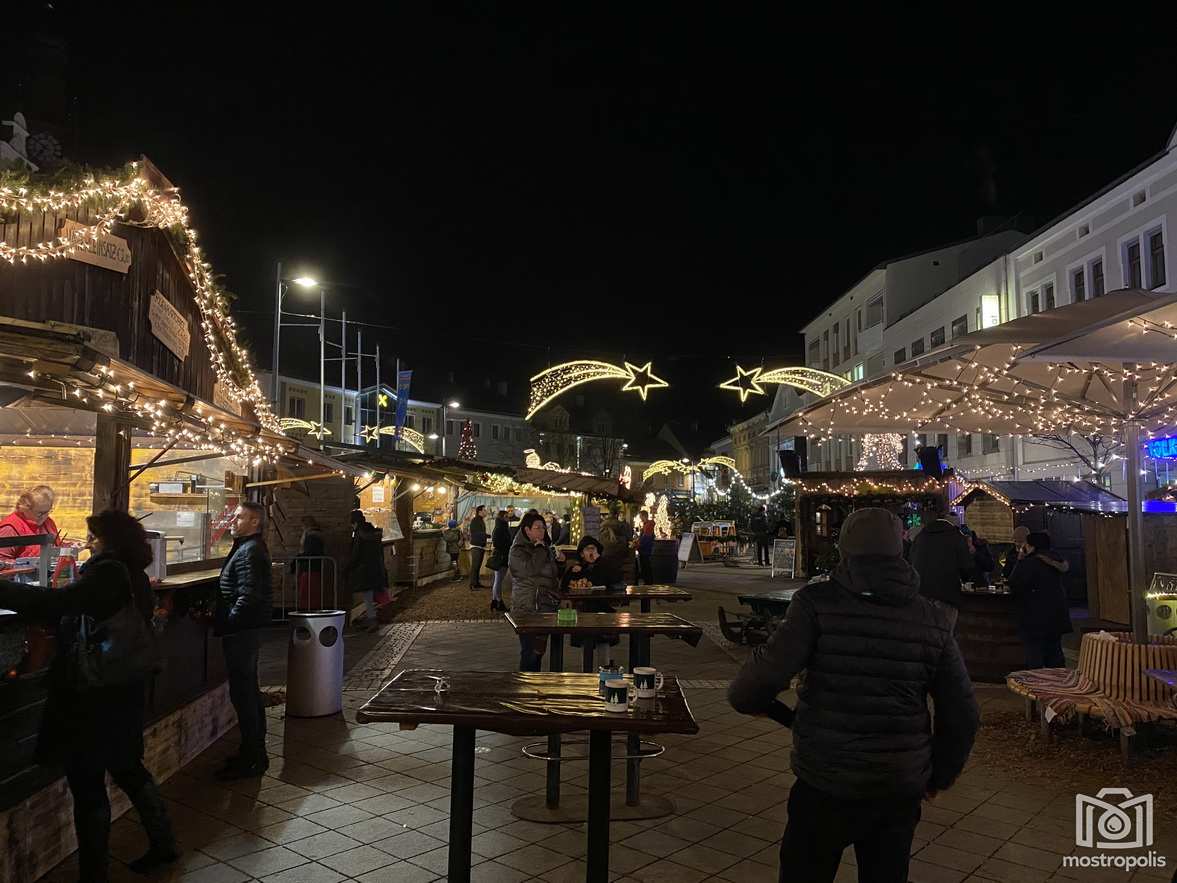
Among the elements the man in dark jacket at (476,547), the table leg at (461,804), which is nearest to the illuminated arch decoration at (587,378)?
the man in dark jacket at (476,547)

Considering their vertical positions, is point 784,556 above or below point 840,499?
below

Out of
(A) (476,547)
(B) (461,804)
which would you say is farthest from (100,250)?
(A) (476,547)

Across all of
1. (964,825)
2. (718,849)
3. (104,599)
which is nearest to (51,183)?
(104,599)

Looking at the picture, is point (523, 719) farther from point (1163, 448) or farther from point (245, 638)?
point (1163, 448)

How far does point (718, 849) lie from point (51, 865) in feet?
11.2

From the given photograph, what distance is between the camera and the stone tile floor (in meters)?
4.28

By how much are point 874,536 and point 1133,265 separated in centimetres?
2073

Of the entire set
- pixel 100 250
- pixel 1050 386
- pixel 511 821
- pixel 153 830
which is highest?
pixel 100 250

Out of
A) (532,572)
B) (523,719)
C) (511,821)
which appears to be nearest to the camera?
(523,719)

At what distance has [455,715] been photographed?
3574mm

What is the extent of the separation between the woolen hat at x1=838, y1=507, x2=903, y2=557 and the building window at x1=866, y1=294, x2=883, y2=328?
3525 centimetres

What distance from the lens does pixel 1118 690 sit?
20.5 feet

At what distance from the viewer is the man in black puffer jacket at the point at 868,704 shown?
2.76 m

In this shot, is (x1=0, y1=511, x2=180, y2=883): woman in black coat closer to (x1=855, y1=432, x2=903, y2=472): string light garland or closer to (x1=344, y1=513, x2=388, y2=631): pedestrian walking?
(x1=344, y1=513, x2=388, y2=631): pedestrian walking
